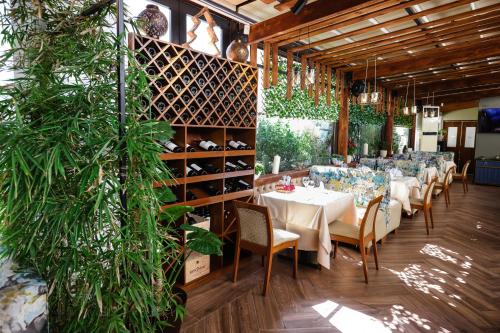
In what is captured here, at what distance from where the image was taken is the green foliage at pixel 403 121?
981 cm

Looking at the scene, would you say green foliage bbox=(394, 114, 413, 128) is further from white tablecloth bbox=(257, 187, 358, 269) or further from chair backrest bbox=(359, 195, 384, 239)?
chair backrest bbox=(359, 195, 384, 239)

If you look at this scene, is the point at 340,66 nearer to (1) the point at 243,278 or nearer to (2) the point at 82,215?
(1) the point at 243,278

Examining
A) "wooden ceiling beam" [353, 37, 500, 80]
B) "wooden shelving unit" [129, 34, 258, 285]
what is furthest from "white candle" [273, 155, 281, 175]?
"wooden ceiling beam" [353, 37, 500, 80]

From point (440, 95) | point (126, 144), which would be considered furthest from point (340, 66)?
point (440, 95)

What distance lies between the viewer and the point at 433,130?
12211 mm

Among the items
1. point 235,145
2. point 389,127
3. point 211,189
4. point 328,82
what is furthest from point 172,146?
point 389,127

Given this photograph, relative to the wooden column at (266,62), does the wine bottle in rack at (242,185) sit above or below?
below

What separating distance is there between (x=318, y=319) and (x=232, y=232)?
1.47 m

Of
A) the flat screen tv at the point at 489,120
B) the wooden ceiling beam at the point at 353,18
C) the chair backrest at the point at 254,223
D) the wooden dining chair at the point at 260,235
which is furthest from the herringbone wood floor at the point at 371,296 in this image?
the flat screen tv at the point at 489,120

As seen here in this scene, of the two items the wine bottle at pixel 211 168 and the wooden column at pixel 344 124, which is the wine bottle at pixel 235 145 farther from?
the wooden column at pixel 344 124

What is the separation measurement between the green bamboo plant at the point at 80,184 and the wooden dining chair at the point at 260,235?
1376 mm

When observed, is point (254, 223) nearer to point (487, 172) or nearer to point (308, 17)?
point (308, 17)

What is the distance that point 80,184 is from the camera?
1369mm

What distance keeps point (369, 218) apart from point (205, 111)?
2042 millimetres
